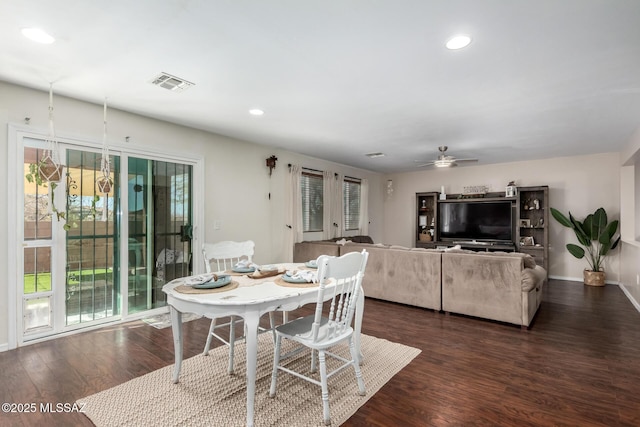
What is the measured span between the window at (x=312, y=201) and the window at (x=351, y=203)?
851mm

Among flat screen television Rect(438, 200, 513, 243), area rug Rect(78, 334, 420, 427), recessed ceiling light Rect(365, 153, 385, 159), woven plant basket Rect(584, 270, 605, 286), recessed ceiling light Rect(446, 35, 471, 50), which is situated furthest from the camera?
flat screen television Rect(438, 200, 513, 243)

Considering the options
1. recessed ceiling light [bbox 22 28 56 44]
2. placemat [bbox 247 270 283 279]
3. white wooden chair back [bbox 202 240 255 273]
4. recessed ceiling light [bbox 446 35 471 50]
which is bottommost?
placemat [bbox 247 270 283 279]

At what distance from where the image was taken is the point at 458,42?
7.15ft

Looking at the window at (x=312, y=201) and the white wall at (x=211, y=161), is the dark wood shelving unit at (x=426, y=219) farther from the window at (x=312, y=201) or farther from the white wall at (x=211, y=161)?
the window at (x=312, y=201)

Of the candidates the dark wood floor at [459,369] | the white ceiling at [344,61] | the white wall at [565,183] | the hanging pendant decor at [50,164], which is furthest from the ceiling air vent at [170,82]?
the white wall at [565,183]

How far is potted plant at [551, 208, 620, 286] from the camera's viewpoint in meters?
5.64

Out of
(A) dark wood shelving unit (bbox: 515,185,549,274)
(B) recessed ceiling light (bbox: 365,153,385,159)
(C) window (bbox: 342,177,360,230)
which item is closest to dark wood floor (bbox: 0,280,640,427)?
(A) dark wood shelving unit (bbox: 515,185,549,274)

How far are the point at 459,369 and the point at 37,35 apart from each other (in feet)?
12.9

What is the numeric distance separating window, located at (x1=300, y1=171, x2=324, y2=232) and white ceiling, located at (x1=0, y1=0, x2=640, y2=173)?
1.99 metres

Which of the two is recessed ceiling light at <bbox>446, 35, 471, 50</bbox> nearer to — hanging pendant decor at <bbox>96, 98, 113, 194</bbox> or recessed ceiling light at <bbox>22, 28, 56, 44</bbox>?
recessed ceiling light at <bbox>22, 28, 56, 44</bbox>

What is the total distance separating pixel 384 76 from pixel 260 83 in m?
1.09

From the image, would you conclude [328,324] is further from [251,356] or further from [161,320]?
[161,320]

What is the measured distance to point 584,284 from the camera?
590cm

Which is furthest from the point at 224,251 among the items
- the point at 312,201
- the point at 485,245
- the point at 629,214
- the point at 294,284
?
the point at 629,214
